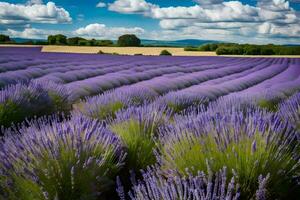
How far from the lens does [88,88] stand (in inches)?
299

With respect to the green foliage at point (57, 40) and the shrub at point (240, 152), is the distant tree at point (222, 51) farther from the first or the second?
the shrub at point (240, 152)

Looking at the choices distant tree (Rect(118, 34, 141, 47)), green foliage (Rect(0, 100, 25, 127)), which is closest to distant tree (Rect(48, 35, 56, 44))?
distant tree (Rect(118, 34, 141, 47))

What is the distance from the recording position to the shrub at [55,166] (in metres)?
2.11

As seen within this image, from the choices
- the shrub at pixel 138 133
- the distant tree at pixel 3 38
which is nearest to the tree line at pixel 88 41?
the distant tree at pixel 3 38

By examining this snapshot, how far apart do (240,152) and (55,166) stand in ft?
2.90

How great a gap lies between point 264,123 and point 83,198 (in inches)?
38.2

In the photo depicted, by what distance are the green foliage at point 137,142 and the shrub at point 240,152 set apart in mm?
476

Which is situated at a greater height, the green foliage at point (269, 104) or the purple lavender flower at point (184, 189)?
the purple lavender flower at point (184, 189)

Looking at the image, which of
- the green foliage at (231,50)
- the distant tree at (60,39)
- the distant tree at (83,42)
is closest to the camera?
the green foliage at (231,50)

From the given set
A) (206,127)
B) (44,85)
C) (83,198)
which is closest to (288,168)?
(206,127)

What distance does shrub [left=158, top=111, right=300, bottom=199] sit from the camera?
2.13 m

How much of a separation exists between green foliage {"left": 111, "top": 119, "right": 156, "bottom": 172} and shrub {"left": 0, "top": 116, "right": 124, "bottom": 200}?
15.5 inches

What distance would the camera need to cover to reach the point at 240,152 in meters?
2.14

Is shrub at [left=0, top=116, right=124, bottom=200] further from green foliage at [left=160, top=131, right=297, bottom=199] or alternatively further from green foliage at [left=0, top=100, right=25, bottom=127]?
green foliage at [left=0, top=100, right=25, bottom=127]
